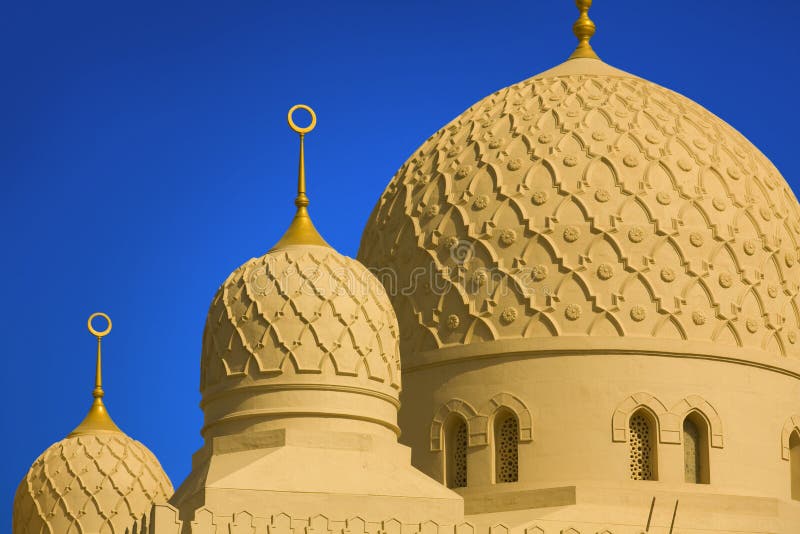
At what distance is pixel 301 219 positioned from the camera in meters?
28.9

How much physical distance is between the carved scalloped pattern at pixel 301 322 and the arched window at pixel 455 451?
3.04 m

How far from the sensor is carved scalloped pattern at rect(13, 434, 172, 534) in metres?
32.9

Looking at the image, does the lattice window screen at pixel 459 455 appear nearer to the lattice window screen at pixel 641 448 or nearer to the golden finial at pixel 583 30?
the lattice window screen at pixel 641 448

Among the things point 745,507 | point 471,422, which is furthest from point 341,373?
point 745,507

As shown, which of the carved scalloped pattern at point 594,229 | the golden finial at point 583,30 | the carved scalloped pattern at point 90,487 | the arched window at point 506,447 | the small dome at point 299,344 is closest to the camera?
the small dome at point 299,344

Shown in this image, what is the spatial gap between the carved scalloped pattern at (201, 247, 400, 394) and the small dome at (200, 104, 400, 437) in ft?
0.04

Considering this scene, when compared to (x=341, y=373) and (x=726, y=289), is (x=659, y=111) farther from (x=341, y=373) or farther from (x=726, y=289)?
(x=341, y=373)

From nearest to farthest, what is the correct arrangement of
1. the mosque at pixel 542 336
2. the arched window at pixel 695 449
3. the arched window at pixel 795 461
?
the mosque at pixel 542 336 → the arched window at pixel 695 449 → the arched window at pixel 795 461

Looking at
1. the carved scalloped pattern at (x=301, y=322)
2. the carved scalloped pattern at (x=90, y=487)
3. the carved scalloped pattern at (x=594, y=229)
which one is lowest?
the carved scalloped pattern at (x=90, y=487)

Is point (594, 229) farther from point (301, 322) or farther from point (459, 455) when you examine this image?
point (301, 322)

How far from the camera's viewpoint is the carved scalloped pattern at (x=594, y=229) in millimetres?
30969

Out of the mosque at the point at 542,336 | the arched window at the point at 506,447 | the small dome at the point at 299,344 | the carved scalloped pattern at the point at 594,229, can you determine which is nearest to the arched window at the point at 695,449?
the mosque at the point at 542,336

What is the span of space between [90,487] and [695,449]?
366 inches

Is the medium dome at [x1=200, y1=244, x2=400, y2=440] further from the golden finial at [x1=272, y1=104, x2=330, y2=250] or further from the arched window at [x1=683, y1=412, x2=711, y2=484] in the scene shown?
the arched window at [x1=683, y1=412, x2=711, y2=484]
